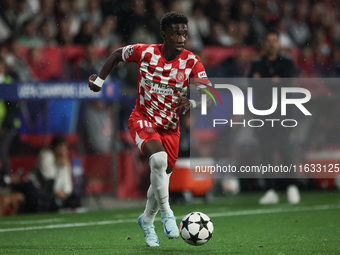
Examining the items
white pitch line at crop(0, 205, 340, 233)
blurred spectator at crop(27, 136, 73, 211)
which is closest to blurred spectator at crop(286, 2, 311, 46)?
white pitch line at crop(0, 205, 340, 233)

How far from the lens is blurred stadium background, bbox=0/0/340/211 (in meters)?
11.8

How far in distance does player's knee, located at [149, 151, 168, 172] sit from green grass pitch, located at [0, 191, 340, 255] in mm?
705

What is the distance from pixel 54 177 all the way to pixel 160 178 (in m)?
4.67

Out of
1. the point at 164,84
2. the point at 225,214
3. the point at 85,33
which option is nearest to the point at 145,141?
the point at 164,84

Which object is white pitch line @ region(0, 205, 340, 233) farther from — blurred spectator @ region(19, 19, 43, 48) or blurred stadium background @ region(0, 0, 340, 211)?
blurred spectator @ region(19, 19, 43, 48)

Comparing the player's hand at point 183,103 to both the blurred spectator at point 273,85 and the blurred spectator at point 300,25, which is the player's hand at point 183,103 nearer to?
the blurred spectator at point 273,85

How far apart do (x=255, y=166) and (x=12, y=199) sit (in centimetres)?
499

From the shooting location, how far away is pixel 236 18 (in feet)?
57.5

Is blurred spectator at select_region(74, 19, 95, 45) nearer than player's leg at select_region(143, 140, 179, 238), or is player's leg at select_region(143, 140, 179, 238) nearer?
player's leg at select_region(143, 140, 179, 238)

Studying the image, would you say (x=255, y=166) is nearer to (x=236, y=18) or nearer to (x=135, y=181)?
(x=135, y=181)

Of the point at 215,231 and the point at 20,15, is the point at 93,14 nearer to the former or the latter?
the point at 20,15

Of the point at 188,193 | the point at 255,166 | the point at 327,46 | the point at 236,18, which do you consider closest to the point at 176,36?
the point at 188,193

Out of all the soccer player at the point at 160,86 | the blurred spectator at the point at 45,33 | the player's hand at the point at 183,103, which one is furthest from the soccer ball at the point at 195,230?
the blurred spectator at the point at 45,33

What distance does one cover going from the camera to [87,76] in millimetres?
12609
